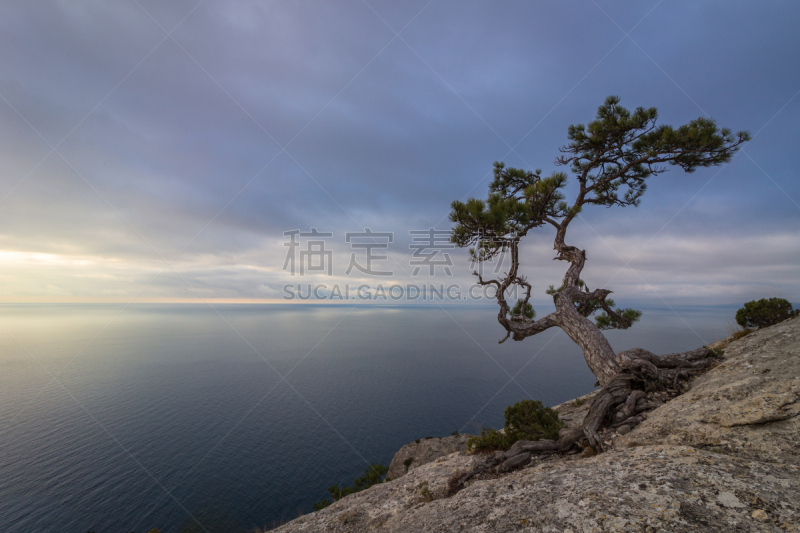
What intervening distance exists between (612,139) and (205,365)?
132m

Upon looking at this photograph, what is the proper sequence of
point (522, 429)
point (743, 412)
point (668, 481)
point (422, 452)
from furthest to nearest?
point (422, 452) < point (522, 429) < point (743, 412) < point (668, 481)

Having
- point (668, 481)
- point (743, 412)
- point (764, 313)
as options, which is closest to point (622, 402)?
point (743, 412)

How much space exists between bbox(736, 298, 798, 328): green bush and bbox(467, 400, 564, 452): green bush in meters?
11.7

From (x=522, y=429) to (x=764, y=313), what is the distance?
44.6ft

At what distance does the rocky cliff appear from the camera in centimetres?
411

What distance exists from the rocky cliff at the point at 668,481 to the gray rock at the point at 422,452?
54.0 ft

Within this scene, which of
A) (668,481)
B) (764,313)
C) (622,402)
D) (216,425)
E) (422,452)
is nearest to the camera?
(668,481)

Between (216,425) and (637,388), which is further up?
(216,425)

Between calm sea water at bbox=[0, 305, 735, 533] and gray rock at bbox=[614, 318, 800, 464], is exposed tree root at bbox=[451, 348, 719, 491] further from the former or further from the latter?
calm sea water at bbox=[0, 305, 735, 533]

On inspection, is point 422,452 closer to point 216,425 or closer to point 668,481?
point 668,481

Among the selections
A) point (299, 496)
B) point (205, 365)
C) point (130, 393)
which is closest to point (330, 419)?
point (299, 496)

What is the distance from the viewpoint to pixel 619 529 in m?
4.05

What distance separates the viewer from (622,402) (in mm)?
8781

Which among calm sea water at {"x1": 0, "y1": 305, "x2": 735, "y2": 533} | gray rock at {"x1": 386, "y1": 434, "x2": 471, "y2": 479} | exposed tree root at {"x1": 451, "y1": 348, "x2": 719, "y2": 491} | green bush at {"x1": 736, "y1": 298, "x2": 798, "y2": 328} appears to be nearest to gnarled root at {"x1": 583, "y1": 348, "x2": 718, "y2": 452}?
exposed tree root at {"x1": 451, "y1": 348, "x2": 719, "y2": 491}
